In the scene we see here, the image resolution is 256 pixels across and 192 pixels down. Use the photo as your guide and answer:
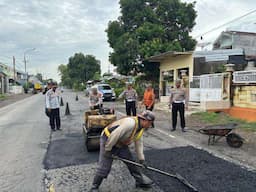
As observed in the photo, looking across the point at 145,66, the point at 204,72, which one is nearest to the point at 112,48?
the point at 145,66

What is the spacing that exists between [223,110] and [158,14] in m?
14.0

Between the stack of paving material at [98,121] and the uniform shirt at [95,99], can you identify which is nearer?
the stack of paving material at [98,121]

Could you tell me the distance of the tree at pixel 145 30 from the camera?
20.1 metres

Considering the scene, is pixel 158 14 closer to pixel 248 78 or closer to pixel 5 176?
pixel 248 78

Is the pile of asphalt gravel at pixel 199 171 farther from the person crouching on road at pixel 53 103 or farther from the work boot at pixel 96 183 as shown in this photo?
the person crouching on road at pixel 53 103

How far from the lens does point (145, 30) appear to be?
784 inches

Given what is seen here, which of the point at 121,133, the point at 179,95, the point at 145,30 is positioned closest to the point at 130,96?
the point at 179,95

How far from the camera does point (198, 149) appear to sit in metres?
5.84

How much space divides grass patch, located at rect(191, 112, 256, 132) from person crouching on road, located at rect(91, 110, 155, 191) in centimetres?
559

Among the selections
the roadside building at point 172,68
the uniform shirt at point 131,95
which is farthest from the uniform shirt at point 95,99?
the roadside building at point 172,68

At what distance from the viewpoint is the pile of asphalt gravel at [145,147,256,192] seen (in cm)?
378

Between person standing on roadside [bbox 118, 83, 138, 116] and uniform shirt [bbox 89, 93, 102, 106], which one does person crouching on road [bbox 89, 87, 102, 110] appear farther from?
person standing on roadside [bbox 118, 83, 138, 116]

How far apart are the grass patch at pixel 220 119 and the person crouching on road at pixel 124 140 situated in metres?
5.59

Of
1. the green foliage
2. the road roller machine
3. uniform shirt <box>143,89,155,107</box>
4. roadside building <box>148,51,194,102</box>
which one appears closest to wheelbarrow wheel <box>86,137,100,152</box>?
the road roller machine
